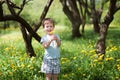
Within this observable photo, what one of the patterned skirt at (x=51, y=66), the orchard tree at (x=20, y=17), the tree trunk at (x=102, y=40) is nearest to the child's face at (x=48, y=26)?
the patterned skirt at (x=51, y=66)

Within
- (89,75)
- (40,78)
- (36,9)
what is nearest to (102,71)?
(89,75)

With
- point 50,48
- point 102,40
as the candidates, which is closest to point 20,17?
point 102,40

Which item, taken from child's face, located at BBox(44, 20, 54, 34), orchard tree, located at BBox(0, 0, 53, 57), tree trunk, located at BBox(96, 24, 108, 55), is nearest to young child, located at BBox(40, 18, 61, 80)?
child's face, located at BBox(44, 20, 54, 34)

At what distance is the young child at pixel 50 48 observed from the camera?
23.1 ft

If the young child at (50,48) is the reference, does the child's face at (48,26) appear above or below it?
above

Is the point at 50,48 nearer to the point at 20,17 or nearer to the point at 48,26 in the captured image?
the point at 48,26

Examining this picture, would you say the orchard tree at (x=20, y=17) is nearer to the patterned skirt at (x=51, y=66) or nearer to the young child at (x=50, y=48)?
the young child at (x=50, y=48)

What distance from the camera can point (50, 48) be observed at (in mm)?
7164

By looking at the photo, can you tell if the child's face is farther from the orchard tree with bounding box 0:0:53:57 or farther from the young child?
the orchard tree with bounding box 0:0:53:57

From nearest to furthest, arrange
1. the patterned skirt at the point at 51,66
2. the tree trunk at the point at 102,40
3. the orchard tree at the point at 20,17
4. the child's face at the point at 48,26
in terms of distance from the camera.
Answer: the child's face at the point at 48,26
the patterned skirt at the point at 51,66
the orchard tree at the point at 20,17
the tree trunk at the point at 102,40

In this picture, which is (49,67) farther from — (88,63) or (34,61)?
(34,61)

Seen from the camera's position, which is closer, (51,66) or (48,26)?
(48,26)

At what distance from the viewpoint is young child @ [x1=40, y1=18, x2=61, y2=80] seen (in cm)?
704

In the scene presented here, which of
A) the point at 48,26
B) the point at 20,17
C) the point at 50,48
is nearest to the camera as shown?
the point at 48,26
